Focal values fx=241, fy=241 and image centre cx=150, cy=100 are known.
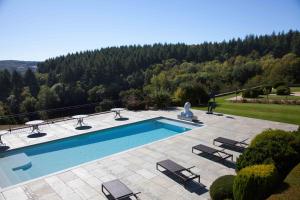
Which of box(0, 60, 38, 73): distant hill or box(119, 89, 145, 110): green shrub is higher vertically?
box(0, 60, 38, 73): distant hill

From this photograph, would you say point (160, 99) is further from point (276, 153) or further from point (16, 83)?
point (16, 83)

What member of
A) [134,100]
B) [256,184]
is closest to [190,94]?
[134,100]

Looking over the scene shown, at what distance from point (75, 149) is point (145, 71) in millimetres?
53305

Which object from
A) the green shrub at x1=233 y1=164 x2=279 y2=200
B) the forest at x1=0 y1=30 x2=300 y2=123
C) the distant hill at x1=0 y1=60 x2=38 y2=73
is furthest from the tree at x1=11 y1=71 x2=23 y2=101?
the green shrub at x1=233 y1=164 x2=279 y2=200

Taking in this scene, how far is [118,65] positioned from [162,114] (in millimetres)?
48235

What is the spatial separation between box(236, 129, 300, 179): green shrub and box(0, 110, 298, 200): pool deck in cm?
161

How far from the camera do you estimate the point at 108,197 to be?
669 cm

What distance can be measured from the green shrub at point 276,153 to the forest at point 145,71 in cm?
3173

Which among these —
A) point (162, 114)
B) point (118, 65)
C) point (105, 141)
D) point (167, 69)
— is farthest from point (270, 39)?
point (105, 141)

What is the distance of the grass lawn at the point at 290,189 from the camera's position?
437cm

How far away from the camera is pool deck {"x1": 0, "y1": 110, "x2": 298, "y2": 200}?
6926 mm

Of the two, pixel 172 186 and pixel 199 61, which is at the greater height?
pixel 199 61

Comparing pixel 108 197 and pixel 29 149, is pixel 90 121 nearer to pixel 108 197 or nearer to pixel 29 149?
pixel 29 149

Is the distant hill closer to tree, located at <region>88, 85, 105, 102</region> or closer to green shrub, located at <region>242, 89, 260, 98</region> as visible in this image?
tree, located at <region>88, 85, 105, 102</region>
